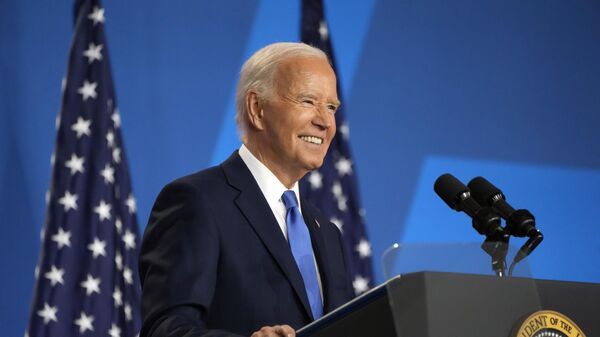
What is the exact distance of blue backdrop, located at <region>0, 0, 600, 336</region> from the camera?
4.63 m

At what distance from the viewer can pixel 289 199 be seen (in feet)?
8.40

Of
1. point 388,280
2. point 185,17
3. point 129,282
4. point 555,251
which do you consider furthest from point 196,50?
point 388,280

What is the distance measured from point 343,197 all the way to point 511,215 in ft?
10.1

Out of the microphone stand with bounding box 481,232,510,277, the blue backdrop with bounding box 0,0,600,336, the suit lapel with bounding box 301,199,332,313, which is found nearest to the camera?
the microphone stand with bounding box 481,232,510,277

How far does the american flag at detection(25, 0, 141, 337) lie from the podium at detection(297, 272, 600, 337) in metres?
2.71

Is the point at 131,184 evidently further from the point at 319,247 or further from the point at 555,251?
the point at 555,251

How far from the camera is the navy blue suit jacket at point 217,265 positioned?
213cm

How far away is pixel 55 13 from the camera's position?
15.7ft

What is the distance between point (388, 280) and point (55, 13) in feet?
12.5

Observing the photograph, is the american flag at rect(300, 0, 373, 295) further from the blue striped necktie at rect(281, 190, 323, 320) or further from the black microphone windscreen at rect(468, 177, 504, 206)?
the black microphone windscreen at rect(468, 177, 504, 206)

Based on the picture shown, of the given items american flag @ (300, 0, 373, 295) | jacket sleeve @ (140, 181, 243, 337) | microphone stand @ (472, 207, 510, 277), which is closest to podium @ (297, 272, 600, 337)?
microphone stand @ (472, 207, 510, 277)

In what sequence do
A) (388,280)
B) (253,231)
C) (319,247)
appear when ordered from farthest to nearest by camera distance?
(319,247), (253,231), (388,280)

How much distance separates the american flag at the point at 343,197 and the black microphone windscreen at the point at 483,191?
2.86m

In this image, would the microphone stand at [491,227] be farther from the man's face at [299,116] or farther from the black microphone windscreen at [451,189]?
the man's face at [299,116]
